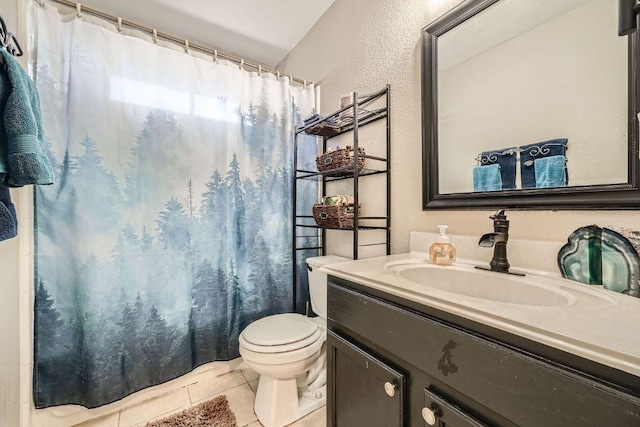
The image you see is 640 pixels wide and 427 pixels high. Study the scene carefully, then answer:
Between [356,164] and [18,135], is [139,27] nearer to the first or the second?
[18,135]

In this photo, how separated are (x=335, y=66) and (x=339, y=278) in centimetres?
145

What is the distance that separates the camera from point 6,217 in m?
0.66

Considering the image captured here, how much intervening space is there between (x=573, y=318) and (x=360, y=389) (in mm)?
551

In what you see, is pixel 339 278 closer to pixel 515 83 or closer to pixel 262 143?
pixel 515 83

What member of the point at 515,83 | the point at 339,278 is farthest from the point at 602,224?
the point at 339,278

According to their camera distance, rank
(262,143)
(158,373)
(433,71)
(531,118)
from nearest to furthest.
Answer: (531,118) → (433,71) → (158,373) → (262,143)

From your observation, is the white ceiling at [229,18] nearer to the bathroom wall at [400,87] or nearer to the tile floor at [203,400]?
the bathroom wall at [400,87]

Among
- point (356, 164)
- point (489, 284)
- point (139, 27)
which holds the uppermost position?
point (139, 27)

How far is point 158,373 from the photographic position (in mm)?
1391

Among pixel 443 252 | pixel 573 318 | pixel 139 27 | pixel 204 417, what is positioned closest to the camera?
pixel 573 318

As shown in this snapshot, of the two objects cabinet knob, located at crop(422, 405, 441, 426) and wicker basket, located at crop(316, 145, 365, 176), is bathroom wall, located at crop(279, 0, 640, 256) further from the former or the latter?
cabinet knob, located at crop(422, 405, 441, 426)

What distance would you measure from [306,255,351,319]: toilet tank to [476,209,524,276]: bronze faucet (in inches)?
32.2

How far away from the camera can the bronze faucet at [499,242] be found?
2.50ft

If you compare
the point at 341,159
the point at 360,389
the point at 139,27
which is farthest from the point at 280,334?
the point at 139,27
